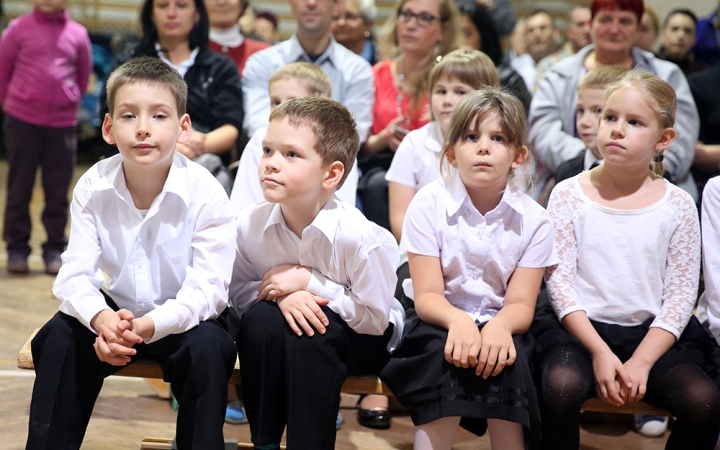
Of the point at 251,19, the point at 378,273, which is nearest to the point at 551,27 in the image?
the point at 251,19

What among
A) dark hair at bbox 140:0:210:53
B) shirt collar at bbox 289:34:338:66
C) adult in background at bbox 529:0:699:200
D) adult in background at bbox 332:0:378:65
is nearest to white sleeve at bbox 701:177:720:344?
adult in background at bbox 529:0:699:200

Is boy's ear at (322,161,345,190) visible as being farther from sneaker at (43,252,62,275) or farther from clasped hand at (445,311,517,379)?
sneaker at (43,252,62,275)

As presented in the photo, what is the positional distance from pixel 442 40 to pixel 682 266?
1.51 meters

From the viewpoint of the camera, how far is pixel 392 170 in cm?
265

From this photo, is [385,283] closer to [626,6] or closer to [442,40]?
[442,40]

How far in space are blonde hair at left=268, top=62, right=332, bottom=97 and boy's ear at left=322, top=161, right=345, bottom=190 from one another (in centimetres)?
67

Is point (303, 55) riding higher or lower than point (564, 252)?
higher

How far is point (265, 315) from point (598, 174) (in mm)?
998

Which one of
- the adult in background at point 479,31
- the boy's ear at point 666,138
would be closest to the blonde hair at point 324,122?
the boy's ear at point 666,138

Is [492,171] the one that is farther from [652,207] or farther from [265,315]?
[265,315]

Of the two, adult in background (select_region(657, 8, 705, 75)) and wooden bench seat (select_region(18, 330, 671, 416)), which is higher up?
adult in background (select_region(657, 8, 705, 75))

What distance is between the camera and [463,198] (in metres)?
Answer: 2.02

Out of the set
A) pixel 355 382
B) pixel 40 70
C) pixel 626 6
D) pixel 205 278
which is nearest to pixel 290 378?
pixel 355 382

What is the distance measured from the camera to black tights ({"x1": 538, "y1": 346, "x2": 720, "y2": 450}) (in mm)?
1850
